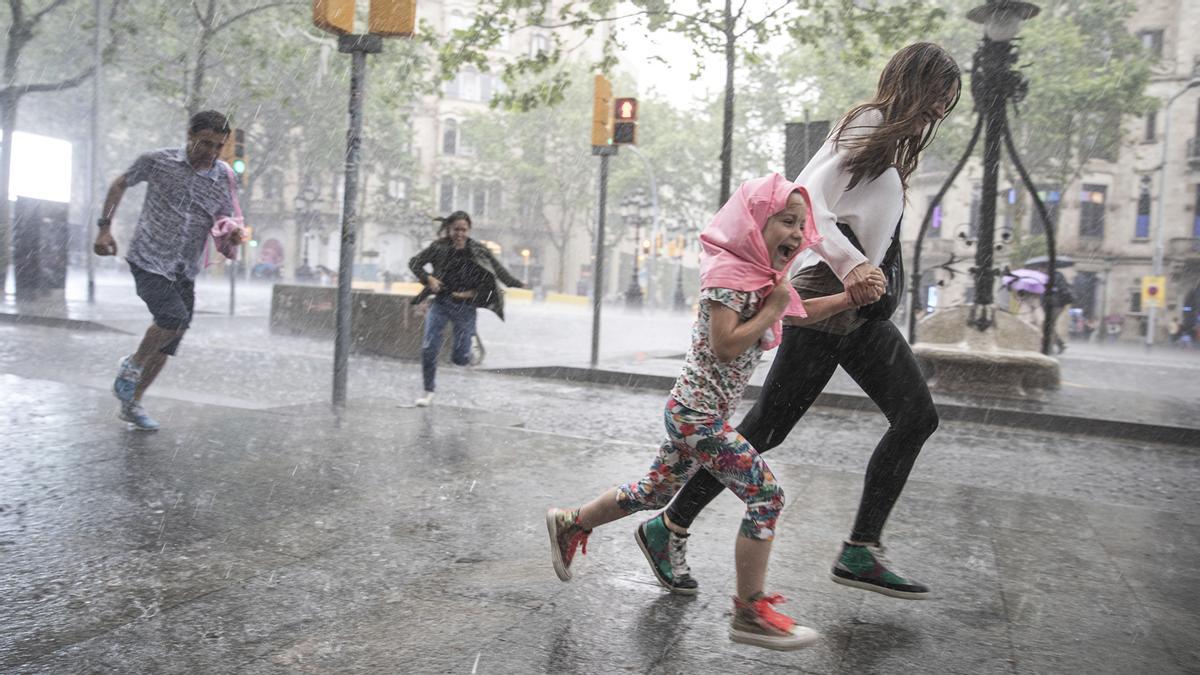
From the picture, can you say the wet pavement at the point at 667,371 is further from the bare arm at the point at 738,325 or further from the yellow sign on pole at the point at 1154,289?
the yellow sign on pole at the point at 1154,289

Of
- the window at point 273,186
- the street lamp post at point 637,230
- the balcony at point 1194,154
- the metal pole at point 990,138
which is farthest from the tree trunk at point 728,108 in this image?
the window at point 273,186

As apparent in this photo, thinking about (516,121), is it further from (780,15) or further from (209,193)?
(209,193)

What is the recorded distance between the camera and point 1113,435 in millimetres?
8141

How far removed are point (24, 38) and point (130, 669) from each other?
19.5 metres

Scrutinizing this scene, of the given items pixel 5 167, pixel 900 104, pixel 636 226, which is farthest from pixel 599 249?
pixel 636 226

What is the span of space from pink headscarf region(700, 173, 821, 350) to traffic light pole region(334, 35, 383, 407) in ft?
15.7

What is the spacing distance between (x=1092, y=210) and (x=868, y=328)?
46.5 meters

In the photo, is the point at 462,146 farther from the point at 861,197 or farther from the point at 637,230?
the point at 861,197

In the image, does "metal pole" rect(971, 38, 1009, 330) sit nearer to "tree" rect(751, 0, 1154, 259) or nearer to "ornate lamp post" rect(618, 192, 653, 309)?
"tree" rect(751, 0, 1154, 259)

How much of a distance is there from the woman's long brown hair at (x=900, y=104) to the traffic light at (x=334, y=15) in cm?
454

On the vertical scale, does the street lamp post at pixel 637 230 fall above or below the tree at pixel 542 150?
below

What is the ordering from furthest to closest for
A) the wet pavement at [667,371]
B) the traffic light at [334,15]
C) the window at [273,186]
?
the window at [273,186]
the wet pavement at [667,371]
the traffic light at [334,15]

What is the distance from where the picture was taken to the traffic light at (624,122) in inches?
467

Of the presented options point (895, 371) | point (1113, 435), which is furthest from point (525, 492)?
point (1113, 435)
